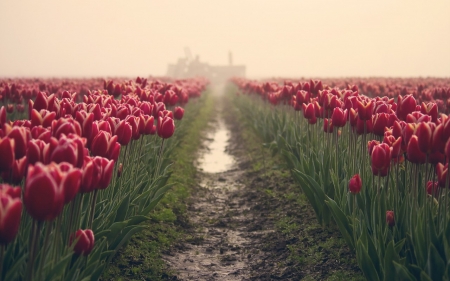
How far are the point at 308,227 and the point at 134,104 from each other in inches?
104

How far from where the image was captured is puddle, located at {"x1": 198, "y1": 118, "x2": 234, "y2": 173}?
1153 centimetres

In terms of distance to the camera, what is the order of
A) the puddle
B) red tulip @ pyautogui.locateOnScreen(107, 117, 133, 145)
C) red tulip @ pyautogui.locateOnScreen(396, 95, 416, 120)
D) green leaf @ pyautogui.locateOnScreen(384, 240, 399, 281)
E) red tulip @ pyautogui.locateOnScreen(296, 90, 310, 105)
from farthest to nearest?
the puddle, red tulip @ pyautogui.locateOnScreen(296, 90, 310, 105), red tulip @ pyautogui.locateOnScreen(396, 95, 416, 120), red tulip @ pyautogui.locateOnScreen(107, 117, 133, 145), green leaf @ pyautogui.locateOnScreen(384, 240, 399, 281)

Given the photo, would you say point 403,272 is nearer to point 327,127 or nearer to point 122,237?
point 122,237

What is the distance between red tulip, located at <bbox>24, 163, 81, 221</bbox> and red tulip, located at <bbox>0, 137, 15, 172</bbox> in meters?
0.44

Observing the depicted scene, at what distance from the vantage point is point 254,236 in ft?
21.6

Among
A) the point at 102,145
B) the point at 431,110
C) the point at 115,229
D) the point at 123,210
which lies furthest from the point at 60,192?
the point at 431,110

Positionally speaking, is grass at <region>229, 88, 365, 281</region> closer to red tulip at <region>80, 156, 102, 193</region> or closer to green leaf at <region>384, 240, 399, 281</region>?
green leaf at <region>384, 240, 399, 281</region>

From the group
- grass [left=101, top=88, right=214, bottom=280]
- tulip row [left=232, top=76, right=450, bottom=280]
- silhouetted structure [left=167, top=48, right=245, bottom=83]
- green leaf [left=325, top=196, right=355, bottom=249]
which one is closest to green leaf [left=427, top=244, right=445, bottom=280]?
tulip row [left=232, top=76, right=450, bottom=280]

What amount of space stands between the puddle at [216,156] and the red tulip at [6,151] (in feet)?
26.8

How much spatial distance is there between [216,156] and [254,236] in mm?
6702

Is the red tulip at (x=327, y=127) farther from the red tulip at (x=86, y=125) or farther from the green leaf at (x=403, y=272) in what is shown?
the red tulip at (x=86, y=125)

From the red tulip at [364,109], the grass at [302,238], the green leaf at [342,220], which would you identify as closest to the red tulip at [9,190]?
the green leaf at [342,220]

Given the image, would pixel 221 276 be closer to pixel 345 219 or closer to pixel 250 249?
pixel 250 249

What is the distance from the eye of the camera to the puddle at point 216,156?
37.8ft
